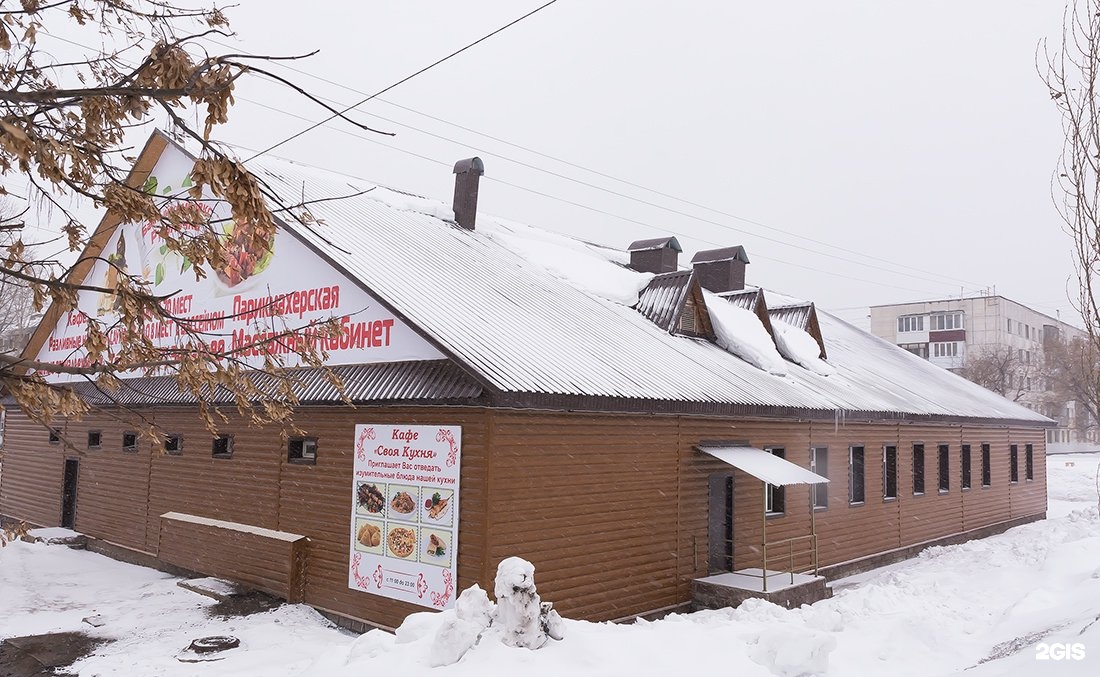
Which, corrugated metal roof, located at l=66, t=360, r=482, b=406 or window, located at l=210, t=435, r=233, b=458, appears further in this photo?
window, located at l=210, t=435, r=233, b=458

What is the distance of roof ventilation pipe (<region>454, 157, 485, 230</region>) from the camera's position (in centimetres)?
1814

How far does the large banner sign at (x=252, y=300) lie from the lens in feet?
38.8

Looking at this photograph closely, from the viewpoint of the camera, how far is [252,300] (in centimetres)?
1418

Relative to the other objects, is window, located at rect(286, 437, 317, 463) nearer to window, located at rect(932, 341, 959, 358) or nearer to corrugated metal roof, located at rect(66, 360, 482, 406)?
corrugated metal roof, located at rect(66, 360, 482, 406)

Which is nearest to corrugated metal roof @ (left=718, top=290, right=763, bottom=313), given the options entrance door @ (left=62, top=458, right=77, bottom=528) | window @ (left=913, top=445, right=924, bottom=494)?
window @ (left=913, top=445, right=924, bottom=494)

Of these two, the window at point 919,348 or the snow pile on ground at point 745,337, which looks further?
the window at point 919,348

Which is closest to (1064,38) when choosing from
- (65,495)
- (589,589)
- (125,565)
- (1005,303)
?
(589,589)

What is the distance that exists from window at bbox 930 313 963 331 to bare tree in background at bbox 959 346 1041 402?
340 centimetres

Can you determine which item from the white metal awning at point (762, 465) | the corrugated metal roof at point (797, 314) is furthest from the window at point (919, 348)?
the white metal awning at point (762, 465)

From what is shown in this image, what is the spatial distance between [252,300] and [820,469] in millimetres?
12221

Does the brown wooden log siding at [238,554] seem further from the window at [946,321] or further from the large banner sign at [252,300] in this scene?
the window at [946,321]

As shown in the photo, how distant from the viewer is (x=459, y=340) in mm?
10992

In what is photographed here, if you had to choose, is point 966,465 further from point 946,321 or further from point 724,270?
point 946,321

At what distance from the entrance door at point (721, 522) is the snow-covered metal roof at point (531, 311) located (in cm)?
170
